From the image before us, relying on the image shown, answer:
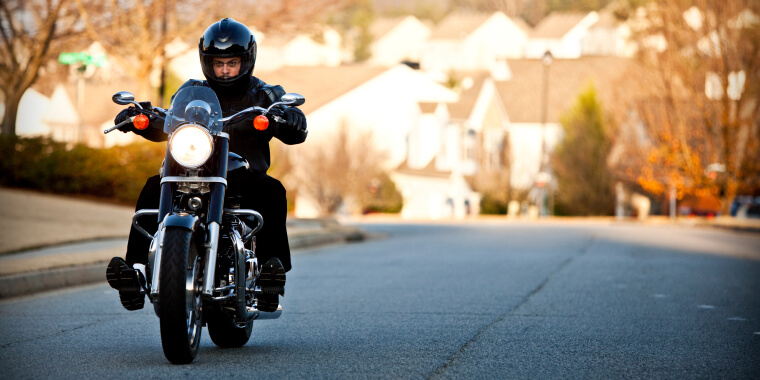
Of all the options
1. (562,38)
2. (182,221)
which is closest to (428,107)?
(562,38)

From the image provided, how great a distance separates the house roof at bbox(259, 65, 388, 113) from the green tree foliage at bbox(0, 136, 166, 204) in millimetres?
31600

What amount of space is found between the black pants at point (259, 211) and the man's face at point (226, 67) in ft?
2.18

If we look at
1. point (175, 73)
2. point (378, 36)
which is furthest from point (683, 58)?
point (378, 36)

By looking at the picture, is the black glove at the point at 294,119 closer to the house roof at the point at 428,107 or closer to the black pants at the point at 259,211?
the black pants at the point at 259,211

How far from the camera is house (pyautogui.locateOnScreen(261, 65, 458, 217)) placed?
57.1 meters

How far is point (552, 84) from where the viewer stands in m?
64.1

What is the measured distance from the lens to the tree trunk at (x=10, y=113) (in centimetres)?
2597

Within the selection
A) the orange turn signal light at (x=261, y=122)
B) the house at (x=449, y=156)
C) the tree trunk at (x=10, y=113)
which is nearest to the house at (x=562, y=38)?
the house at (x=449, y=156)

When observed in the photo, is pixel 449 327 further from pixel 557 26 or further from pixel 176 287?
pixel 557 26

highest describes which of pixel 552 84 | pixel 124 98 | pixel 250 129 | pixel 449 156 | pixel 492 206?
pixel 552 84

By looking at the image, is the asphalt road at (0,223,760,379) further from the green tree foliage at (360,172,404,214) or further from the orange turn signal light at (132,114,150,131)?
the green tree foliage at (360,172,404,214)

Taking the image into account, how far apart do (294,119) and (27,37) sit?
23.0 m

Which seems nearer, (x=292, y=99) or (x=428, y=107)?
(x=292, y=99)

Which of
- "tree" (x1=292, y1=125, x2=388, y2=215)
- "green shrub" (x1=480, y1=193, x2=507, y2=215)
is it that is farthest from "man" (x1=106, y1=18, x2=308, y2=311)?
"green shrub" (x1=480, y1=193, x2=507, y2=215)
